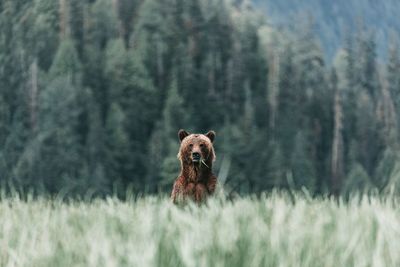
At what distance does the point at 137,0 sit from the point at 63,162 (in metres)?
47.5

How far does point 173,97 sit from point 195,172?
97081 mm

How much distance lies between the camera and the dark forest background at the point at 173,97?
94312 millimetres

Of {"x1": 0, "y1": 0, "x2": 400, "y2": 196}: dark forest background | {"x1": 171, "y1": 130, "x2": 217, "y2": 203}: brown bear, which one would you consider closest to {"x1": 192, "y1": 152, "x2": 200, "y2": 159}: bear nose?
{"x1": 171, "y1": 130, "x2": 217, "y2": 203}: brown bear

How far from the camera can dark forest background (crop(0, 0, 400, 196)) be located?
94.3 m

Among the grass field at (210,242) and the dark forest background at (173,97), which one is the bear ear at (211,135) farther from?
the dark forest background at (173,97)

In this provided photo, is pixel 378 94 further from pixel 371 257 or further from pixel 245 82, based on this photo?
pixel 371 257

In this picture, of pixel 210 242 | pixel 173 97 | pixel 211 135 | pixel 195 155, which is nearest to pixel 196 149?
pixel 195 155

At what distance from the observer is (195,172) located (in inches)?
244

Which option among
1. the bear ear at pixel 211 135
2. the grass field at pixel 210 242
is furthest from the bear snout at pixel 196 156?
the grass field at pixel 210 242

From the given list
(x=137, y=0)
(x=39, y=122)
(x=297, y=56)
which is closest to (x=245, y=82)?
(x=297, y=56)

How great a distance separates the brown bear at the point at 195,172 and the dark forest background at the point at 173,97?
257ft

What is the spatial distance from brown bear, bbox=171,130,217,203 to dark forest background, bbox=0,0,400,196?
257 feet

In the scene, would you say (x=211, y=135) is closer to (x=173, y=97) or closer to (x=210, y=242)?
(x=210, y=242)

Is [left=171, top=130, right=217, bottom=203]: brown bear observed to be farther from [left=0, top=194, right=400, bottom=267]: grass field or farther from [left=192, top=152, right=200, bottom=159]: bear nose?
[left=0, top=194, right=400, bottom=267]: grass field
